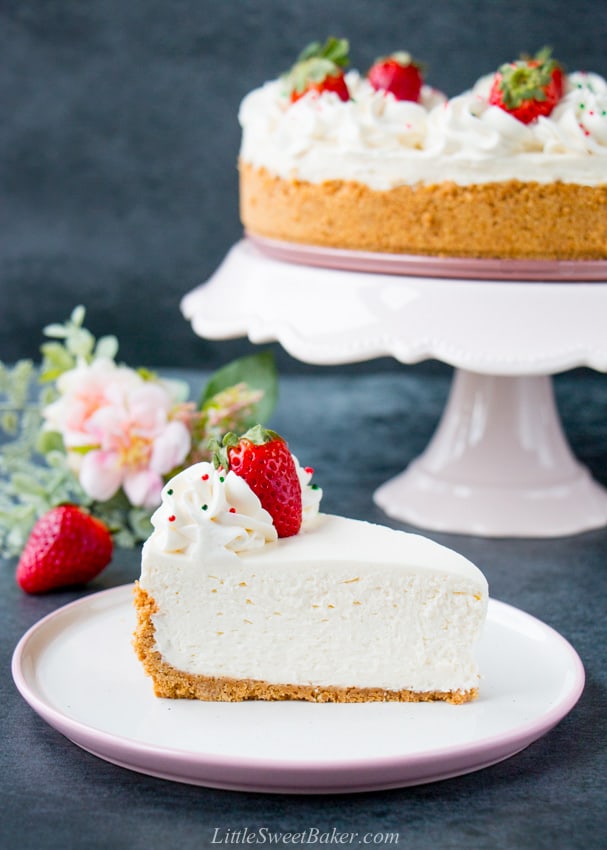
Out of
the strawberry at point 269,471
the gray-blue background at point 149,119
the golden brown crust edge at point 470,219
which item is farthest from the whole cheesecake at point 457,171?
the gray-blue background at point 149,119

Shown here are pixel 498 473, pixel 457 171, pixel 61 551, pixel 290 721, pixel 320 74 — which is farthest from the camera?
pixel 498 473

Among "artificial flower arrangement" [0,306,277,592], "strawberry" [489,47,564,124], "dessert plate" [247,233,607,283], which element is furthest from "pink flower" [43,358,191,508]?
"strawberry" [489,47,564,124]

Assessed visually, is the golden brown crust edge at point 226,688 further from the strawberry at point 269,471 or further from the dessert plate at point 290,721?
the strawberry at point 269,471

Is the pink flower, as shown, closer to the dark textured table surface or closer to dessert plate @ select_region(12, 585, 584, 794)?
the dark textured table surface

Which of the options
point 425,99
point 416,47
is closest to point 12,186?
point 416,47

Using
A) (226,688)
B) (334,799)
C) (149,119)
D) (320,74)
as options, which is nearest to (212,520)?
(226,688)

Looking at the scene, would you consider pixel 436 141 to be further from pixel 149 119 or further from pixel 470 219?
pixel 149 119
